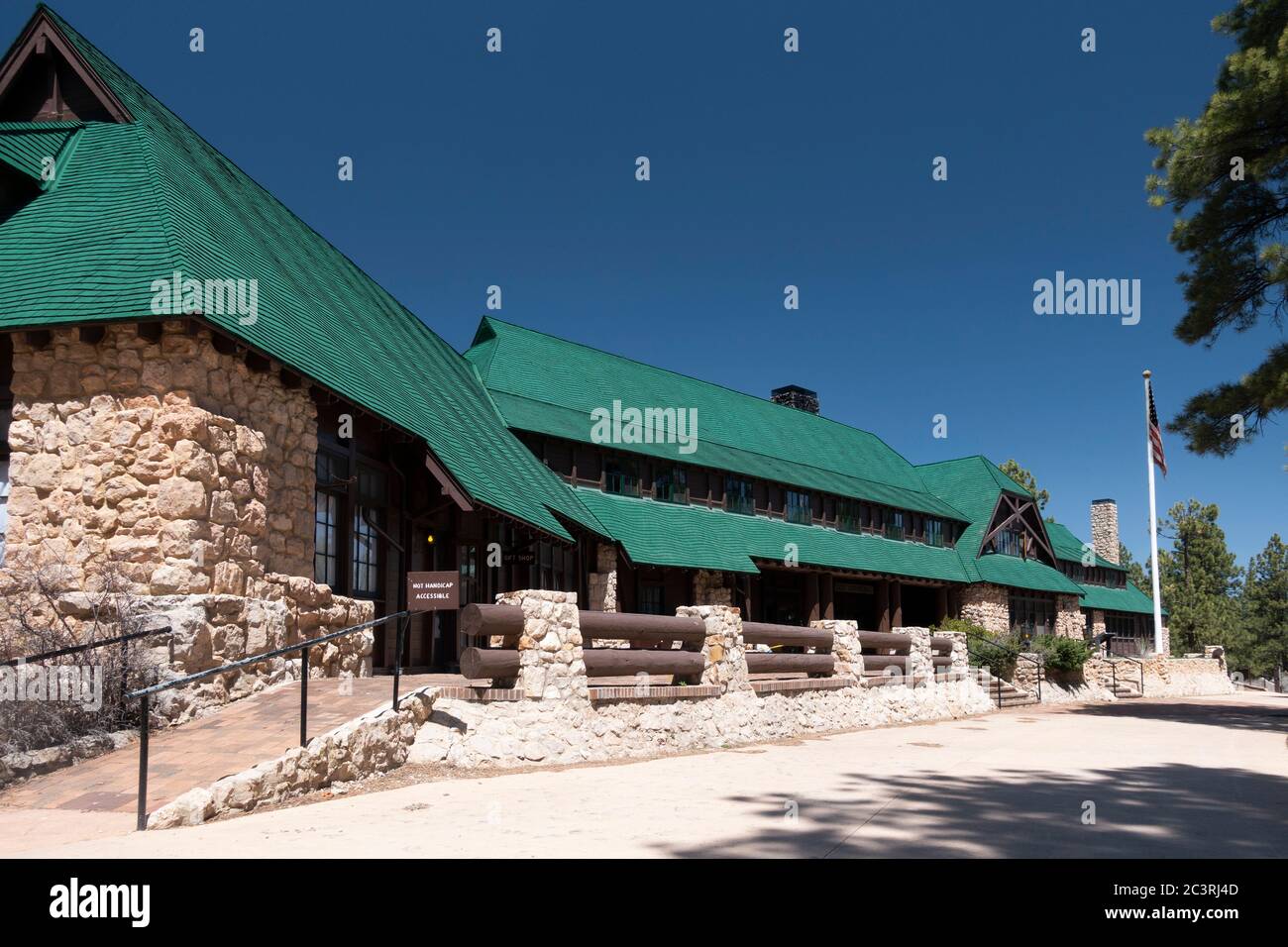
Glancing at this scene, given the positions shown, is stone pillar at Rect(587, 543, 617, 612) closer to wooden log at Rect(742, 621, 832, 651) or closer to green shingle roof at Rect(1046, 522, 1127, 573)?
wooden log at Rect(742, 621, 832, 651)

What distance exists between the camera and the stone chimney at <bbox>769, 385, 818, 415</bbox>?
39.2 meters

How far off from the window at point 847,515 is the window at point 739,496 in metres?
4.47

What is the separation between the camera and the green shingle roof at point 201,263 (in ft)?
35.2

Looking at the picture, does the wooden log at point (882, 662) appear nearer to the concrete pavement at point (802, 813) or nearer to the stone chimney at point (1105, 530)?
the concrete pavement at point (802, 813)

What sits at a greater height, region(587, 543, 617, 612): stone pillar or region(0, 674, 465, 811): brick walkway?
region(587, 543, 617, 612): stone pillar

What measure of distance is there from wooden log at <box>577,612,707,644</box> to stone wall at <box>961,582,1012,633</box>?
2395 cm

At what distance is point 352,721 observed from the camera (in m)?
9.09

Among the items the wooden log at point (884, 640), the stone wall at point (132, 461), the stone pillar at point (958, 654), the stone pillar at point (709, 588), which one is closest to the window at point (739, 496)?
the stone pillar at point (709, 588)

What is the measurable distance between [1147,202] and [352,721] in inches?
690

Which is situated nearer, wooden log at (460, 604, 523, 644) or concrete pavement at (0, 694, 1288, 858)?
concrete pavement at (0, 694, 1288, 858)

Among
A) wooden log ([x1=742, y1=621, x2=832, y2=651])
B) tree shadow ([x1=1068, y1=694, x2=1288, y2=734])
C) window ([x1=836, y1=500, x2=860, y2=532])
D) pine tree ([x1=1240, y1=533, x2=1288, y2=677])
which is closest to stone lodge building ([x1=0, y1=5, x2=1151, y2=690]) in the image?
wooden log ([x1=742, y1=621, x2=832, y2=651])

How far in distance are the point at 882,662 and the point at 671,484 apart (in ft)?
28.5
